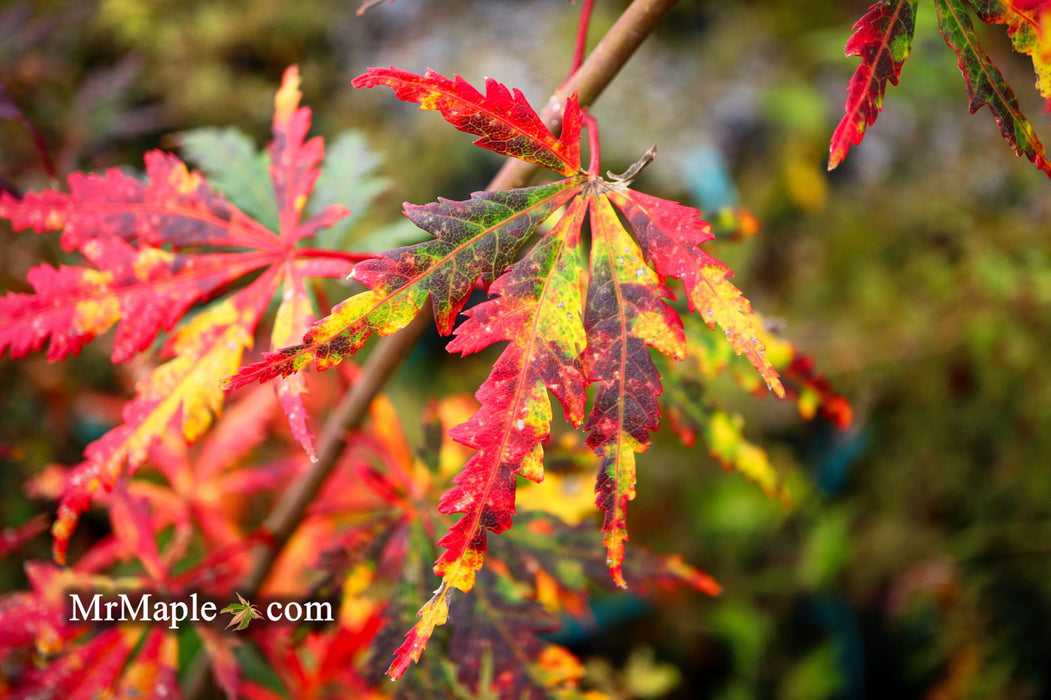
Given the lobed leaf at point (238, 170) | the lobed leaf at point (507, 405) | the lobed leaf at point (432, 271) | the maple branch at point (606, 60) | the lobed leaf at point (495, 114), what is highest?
the lobed leaf at point (238, 170)

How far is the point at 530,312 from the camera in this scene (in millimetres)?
427

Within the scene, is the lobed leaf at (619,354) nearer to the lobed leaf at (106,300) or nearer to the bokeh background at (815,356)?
the lobed leaf at (106,300)

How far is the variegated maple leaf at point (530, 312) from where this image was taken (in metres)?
0.40

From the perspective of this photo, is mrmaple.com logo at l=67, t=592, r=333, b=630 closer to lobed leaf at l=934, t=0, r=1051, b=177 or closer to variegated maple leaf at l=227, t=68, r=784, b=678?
variegated maple leaf at l=227, t=68, r=784, b=678

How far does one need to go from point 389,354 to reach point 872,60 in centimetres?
44

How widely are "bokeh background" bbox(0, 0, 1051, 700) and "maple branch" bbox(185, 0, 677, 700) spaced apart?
582mm

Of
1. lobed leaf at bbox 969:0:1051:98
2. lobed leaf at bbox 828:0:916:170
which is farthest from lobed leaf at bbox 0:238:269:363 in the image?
lobed leaf at bbox 969:0:1051:98

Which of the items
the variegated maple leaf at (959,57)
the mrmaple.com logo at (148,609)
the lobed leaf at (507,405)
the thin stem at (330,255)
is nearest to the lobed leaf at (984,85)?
the variegated maple leaf at (959,57)

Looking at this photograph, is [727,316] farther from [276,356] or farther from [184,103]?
[184,103]

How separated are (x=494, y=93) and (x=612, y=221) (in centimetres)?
12

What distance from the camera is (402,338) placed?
24.0 inches

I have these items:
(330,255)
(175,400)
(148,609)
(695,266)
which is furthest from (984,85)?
(148,609)

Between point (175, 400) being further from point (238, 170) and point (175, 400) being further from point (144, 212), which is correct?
point (238, 170)

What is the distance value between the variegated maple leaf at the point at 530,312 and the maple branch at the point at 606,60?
90mm
